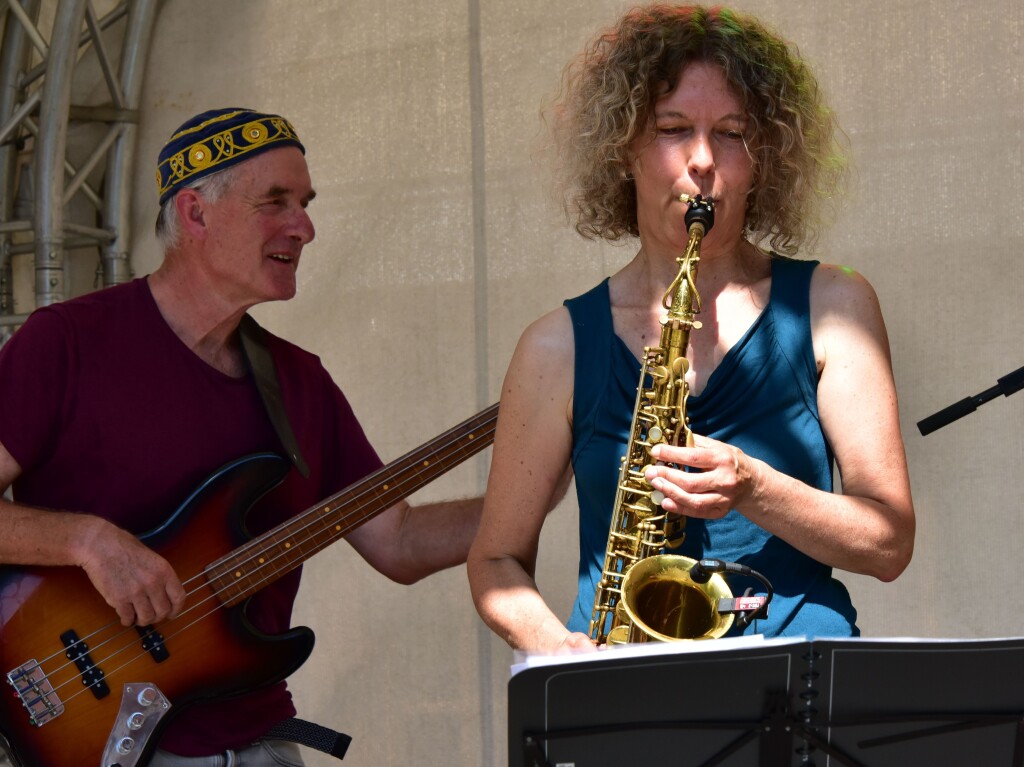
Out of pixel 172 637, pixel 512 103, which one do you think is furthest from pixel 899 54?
pixel 172 637

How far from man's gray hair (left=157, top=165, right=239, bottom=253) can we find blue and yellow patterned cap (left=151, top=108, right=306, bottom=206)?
0.01m

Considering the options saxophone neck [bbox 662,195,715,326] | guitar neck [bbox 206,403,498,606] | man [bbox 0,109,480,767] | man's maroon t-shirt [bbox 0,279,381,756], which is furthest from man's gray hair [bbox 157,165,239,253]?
saxophone neck [bbox 662,195,715,326]

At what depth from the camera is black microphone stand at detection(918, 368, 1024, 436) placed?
2.38 meters

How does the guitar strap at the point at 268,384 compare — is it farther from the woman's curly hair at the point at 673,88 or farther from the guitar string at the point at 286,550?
the woman's curly hair at the point at 673,88

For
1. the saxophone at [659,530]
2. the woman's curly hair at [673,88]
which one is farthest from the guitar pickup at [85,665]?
the woman's curly hair at [673,88]

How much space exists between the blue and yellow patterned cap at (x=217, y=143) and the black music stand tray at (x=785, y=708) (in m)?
1.86

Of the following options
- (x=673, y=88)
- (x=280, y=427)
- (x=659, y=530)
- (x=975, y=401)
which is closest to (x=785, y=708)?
(x=659, y=530)

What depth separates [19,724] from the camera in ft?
8.59

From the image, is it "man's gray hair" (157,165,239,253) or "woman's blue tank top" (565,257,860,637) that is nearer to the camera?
"woman's blue tank top" (565,257,860,637)

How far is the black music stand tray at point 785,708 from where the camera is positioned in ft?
4.96

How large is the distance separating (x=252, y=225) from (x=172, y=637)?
937 millimetres

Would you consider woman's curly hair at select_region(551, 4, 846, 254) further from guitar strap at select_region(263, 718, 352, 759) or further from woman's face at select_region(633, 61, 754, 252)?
guitar strap at select_region(263, 718, 352, 759)

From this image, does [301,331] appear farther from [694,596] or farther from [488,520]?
[694,596]

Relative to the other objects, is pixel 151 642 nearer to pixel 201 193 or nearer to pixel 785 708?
pixel 201 193
